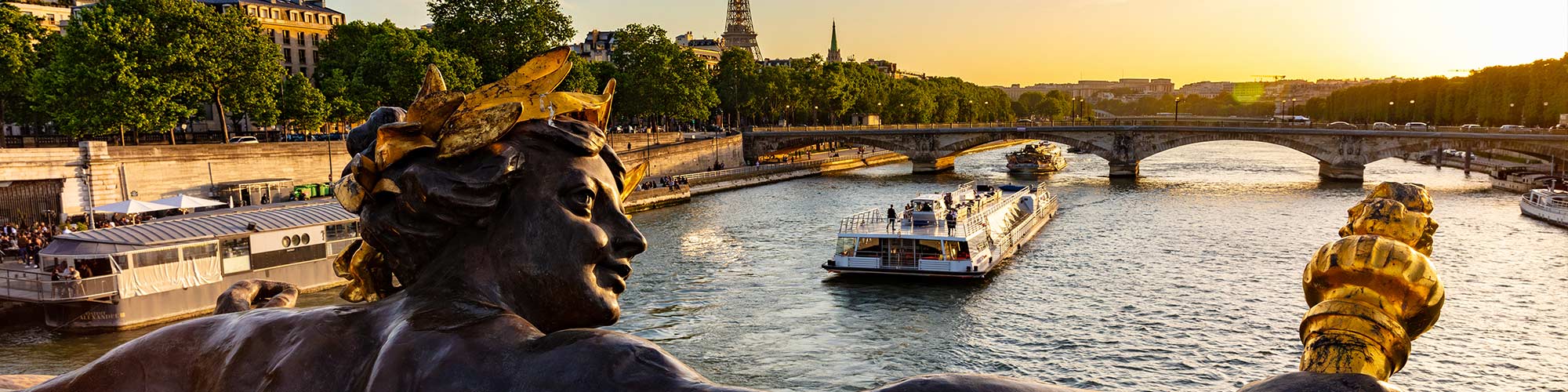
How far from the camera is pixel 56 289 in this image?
1995cm

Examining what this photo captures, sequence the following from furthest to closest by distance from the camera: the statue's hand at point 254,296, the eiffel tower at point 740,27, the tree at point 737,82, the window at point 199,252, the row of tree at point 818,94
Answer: the eiffel tower at point 740,27, the row of tree at point 818,94, the tree at point 737,82, the window at point 199,252, the statue's hand at point 254,296

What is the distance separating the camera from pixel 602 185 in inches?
97.7

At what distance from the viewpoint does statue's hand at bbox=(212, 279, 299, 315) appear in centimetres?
348

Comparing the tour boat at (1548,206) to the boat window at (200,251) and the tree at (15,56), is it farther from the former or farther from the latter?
the tree at (15,56)

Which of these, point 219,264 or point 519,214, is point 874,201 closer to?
point 219,264

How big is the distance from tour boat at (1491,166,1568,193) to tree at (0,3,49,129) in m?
60.8

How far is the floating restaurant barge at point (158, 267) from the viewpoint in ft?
66.4

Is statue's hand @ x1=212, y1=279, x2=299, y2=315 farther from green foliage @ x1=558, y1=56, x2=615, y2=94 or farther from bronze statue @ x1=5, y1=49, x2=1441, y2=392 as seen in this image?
green foliage @ x1=558, y1=56, x2=615, y2=94

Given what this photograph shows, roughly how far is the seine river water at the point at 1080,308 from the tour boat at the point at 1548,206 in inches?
20.9

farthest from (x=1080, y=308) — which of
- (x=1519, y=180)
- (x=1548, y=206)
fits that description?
(x=1519, y=180)

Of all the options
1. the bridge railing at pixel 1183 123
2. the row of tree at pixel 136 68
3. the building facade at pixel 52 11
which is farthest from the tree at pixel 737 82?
the row of tree at pixel 136 68

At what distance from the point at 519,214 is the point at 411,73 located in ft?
146

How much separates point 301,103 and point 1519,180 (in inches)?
2171

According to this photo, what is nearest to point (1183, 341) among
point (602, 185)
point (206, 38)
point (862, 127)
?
point (602, 185)
